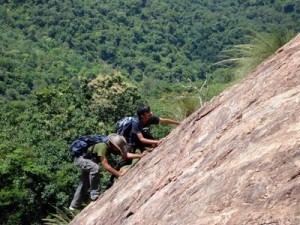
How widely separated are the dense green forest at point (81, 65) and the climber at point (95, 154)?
20.1 m

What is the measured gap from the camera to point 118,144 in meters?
8.44

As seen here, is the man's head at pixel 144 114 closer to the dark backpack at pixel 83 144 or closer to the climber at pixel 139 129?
the climber at pixel 139 129

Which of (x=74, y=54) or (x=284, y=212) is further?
(x=74, y=54)

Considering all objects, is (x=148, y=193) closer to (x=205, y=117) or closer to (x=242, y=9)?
(x=205, y=117)

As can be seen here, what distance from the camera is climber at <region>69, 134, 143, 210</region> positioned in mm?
8508

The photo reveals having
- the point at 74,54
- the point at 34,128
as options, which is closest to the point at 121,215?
the point at 34,128

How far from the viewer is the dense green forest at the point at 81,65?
98.0 feet

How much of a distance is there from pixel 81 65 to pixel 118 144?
110819mm

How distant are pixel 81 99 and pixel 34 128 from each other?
930 cm

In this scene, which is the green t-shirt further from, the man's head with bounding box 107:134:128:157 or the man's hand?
the man's hand

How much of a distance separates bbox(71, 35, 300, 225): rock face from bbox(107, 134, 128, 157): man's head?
20.5 inches

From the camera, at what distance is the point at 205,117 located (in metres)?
7.09

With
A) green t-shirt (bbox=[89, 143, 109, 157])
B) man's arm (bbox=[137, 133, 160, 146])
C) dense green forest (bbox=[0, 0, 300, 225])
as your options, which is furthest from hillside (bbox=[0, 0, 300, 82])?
man's arm (bbox=[137, 133, 160, 146])

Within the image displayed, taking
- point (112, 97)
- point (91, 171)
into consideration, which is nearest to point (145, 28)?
point (112, 97)
